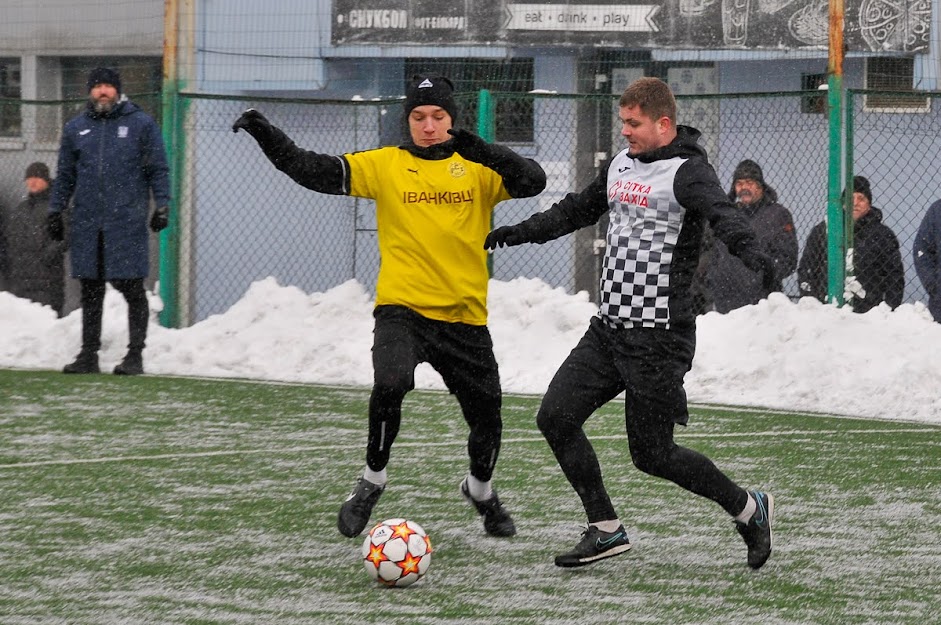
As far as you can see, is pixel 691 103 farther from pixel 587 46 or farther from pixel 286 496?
pixel 286 496

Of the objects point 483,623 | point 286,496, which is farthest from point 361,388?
point 483,623

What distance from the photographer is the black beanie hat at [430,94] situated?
6.39 meters

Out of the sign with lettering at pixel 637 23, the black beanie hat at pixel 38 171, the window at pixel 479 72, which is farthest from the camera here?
the window at pixel 479 72

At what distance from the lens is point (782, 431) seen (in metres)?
9.48

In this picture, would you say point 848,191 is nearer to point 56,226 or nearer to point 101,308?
point 101,308

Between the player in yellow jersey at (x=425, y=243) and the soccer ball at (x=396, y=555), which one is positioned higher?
the player in yellow jersey at (x=425, y=243)

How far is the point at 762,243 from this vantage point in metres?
12.0

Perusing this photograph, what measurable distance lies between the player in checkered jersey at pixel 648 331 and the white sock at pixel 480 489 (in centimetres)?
62

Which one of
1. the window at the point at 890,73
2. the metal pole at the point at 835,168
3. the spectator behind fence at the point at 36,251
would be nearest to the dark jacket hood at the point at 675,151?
the metal pole at the point at 835,168

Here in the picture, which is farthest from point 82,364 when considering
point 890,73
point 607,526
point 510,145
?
point 890,73

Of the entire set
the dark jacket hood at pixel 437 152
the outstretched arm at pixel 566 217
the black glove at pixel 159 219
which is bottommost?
the black glove at pixel 159 219

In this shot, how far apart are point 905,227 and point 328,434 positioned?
669 cm

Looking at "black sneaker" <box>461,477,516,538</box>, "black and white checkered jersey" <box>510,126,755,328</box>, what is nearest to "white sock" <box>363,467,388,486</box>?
"black sneaker" <box>461,477,516,538</box>

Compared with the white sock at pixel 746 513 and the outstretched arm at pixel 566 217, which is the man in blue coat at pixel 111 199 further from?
the white sock at pixel 746 513
